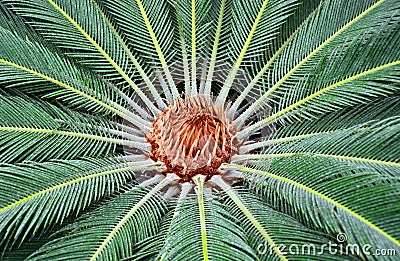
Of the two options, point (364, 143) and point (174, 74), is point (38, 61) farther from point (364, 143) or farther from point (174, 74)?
point (364, 143)

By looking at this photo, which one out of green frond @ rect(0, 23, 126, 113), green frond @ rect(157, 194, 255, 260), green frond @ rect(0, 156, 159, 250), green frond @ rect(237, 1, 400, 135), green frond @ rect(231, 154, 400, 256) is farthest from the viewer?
green frond @ rect(0, 23, 126, 113)

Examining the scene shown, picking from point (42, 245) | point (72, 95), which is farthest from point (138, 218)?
point (72, 95)

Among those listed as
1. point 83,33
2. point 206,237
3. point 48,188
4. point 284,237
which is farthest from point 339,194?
point 83,33

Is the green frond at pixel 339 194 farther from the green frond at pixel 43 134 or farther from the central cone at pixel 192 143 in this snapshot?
the green frond at pixel 43 134

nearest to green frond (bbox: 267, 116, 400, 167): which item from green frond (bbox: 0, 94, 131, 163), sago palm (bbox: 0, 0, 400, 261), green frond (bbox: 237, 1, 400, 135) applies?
sago palm (bbox: 0, 0, 400, 261)

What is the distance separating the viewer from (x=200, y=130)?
2402mm

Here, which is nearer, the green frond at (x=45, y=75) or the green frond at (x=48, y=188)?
the green frond at (x=48, y=188)

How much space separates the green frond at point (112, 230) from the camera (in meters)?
1.87

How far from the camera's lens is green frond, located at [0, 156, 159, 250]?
73.6 inches

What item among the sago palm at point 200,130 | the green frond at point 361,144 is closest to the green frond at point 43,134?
the sago palm at point 200,130

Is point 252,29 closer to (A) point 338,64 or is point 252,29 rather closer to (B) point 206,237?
(A) point 338,64

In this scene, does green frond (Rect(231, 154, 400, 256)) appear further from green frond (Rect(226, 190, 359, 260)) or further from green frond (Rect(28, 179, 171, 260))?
green frond (Rect(28, 179, 171, 260))

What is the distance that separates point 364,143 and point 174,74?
128 cm

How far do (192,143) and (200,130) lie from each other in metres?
0.07
